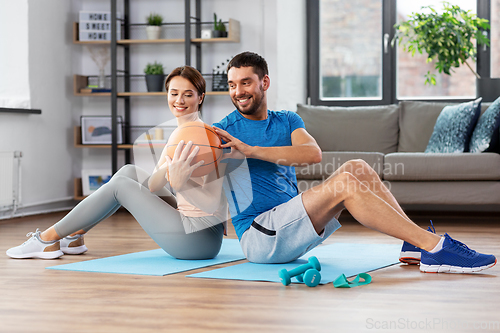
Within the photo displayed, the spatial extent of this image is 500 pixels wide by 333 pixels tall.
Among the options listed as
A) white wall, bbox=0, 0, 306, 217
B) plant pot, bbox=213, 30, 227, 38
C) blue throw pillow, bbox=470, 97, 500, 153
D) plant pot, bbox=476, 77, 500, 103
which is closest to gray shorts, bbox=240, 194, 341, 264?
blue throw pillow, bbox=470, 97, 500, 153

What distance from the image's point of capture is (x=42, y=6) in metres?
4.74

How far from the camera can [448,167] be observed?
12.7 feet

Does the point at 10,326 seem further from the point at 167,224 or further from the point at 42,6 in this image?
the point at 42,6

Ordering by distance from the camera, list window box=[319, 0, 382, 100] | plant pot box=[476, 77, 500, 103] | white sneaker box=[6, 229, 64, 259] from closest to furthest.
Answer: white sneaker box=[6, 229, 64, 259] → plant pot box=[476, 77, 500, 103] → window box=[319, 0, 382, 100]

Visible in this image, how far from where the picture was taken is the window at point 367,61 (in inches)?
206

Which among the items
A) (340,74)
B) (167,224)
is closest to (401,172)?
(340,74)

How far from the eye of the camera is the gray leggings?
240cm

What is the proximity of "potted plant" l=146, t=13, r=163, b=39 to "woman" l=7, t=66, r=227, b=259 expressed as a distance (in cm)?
263

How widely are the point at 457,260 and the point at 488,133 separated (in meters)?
2.18

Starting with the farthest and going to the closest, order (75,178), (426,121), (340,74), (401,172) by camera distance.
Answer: (340,74) → (75,178) → (426,121) → (401,172)

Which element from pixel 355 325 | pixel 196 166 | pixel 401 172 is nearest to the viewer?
pixel 355 325

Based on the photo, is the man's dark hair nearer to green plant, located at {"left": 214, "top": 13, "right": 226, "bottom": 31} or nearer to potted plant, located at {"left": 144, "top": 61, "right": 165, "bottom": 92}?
green plant, located at {"left": 214, "top": 13, "right": 226, "bottom": 31}

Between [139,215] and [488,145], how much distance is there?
2.63m

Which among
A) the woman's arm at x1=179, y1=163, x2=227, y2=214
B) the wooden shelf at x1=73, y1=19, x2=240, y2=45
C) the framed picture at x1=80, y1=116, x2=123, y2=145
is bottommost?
the woman's arm at x1=179, y1=163, x2=227, y2=214
